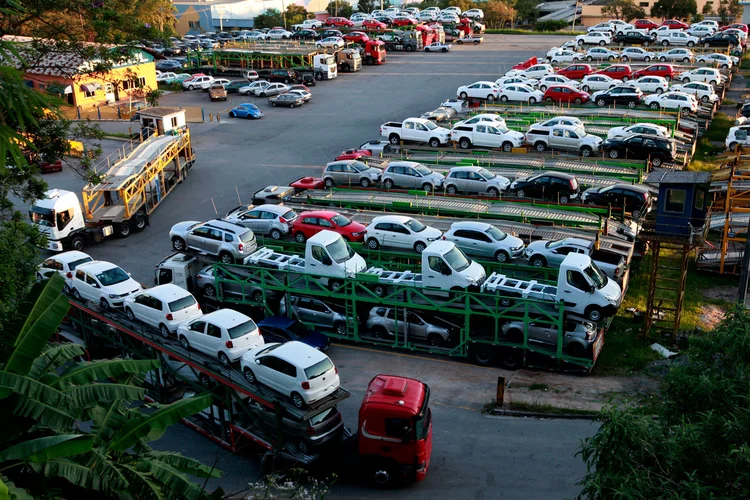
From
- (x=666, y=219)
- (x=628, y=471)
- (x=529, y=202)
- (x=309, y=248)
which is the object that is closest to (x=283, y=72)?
(x=529, y=202)

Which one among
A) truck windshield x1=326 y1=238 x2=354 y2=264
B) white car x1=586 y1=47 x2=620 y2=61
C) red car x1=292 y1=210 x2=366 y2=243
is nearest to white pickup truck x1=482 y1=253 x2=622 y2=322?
truck windshield x1=326 y1=238 x2=354 y2=264

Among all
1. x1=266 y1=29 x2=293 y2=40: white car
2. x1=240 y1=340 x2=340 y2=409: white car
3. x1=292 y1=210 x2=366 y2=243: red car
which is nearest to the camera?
x1=240 y1=340 x2=340 y2=409: white car

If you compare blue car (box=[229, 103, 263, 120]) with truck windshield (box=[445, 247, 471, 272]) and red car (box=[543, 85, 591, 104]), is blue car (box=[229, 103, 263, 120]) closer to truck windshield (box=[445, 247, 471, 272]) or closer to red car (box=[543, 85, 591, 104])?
red car (box=[543, 85, 591, 104])

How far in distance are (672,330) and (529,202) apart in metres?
8.71

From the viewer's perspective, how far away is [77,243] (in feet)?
92.6

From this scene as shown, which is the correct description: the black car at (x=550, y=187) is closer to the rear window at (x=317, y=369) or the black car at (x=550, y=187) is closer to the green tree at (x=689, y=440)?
the rear window at (x=317, y=369)

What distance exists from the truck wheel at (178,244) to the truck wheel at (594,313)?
13444 millimetres

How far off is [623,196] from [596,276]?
861 centimetres

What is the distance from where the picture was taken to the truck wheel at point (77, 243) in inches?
1103

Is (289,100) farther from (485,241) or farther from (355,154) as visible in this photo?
(485,241)

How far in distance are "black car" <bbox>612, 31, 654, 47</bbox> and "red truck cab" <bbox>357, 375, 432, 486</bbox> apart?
54.0 m

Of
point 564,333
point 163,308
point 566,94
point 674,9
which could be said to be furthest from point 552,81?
point 674,9

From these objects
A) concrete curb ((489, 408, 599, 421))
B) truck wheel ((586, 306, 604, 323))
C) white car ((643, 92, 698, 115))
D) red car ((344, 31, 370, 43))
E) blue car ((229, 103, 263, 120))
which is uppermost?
red car ((344, 31, 370, 43))

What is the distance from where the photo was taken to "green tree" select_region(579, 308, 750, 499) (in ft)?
27.4
